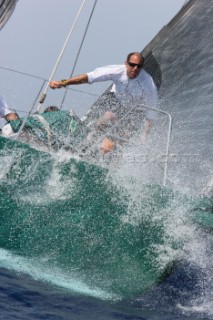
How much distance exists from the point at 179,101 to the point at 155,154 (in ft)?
A: 4.29

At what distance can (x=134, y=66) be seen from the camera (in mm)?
6234

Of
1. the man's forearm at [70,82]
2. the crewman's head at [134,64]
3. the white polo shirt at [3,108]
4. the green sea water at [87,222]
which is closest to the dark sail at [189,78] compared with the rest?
the crewman's head at [134,64]

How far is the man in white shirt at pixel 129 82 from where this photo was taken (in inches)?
244

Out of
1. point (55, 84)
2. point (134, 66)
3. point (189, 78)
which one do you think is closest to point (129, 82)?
point (134, 66)

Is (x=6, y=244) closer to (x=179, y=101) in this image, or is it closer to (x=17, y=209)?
(x=17, y=209)

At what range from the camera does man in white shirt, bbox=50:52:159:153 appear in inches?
244

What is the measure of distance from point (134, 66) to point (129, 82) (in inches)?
8.2

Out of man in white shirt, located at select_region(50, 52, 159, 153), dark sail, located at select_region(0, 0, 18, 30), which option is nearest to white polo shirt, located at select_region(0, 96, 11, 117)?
man in white shirt, located at select_region(50, 52, 159, 153)

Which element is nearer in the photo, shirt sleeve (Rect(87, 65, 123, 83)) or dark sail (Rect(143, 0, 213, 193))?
shirt sleeve (Rect(87, 65, 123, 83))

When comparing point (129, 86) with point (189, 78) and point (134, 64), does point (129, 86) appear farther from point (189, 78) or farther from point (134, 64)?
point (189, 78)

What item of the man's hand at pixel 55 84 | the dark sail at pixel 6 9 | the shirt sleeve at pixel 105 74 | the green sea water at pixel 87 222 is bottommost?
the green sea water at pixel 87 222

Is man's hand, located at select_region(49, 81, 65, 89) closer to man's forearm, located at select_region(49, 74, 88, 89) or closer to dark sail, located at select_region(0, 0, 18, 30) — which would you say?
man's forearm, located at select_region(49, 74, 88, 89)

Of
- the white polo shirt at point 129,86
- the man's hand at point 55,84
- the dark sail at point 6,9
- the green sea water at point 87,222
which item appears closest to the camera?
the green sea water at point 87,222

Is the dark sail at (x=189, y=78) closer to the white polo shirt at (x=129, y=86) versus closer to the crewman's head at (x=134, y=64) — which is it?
the white polo shirt at (x=129, y=86)
